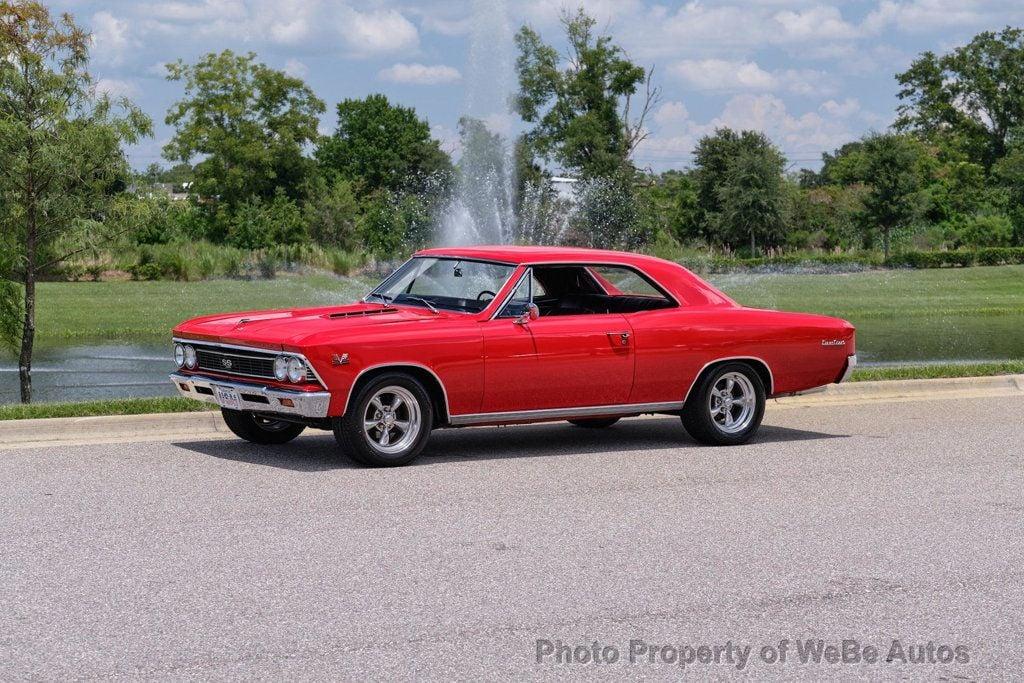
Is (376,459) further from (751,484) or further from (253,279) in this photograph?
(253,279)

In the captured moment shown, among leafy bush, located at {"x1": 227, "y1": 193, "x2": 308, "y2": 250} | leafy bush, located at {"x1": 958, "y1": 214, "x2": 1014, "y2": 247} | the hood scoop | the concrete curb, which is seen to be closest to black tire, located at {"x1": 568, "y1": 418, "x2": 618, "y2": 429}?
the hood scoop

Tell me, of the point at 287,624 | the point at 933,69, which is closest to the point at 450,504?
the point at 287,624

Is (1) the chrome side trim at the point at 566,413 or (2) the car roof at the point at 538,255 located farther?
(2) the car roof at the point at 538,255

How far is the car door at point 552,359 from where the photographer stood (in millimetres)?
10391

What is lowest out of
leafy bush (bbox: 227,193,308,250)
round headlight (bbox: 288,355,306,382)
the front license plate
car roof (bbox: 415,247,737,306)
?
the front license plate

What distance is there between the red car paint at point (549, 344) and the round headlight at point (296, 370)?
62 mm

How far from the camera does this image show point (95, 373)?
21.2 metres

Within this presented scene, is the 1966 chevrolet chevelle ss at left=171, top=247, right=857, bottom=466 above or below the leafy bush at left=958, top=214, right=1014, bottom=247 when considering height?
below

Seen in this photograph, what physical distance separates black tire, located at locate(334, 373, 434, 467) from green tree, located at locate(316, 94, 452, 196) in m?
92.9

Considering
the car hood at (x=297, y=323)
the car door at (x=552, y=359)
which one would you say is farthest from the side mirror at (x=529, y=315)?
the car hood at (x=297, y=323)

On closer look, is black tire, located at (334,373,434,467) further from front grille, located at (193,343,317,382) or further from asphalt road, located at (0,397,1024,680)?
front grille, located at (193,343,317,382)

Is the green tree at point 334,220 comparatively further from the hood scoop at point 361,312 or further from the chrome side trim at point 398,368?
the chrome side trim at point 398,368

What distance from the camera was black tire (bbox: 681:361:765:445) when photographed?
37.2 ft

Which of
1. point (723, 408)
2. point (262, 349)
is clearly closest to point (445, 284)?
point (262, 349)
